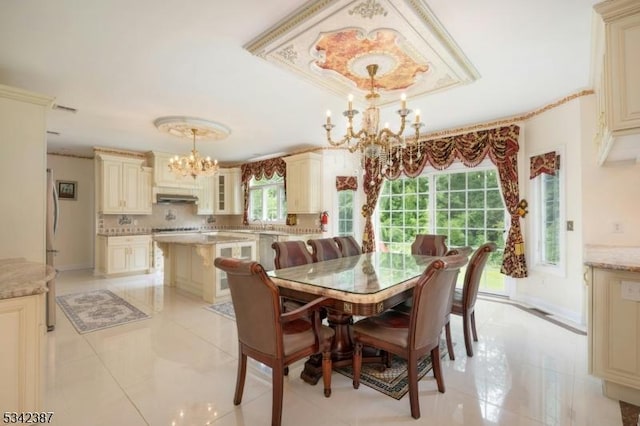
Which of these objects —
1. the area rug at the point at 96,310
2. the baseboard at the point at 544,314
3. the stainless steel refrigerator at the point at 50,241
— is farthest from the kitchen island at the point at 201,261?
the baseboard at the point at 544,314

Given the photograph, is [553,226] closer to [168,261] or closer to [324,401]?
[324,401]

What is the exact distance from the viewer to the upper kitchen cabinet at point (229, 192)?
299 inches

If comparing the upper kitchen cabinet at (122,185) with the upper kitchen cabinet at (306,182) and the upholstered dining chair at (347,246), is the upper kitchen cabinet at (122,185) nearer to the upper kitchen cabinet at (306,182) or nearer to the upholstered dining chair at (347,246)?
the upper kitchen cabinet at (306,182)

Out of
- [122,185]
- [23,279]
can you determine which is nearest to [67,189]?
[122,185]

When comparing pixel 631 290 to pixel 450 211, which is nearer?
pixel 631 290

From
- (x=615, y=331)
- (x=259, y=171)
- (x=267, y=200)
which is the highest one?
(x=259, y=171)

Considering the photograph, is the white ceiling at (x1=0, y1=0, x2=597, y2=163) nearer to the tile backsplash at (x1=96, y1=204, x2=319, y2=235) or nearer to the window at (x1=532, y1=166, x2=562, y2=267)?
the window at (x1=532, y1=166, x2=562, y2=267)

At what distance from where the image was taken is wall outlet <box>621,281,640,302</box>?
189cm

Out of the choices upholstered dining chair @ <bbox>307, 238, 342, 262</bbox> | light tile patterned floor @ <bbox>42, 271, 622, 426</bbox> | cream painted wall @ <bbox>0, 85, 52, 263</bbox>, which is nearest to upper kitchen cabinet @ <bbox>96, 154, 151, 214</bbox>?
light tile patterned floor @ <bbox>42, 271, 622, 426</bbox>

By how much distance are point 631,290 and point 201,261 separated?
14.9 ft

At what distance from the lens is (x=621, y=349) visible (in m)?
1.96

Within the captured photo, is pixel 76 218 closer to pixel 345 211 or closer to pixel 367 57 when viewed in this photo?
pixel 345 211

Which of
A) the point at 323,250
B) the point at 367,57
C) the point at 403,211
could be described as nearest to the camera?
the point at 367,57

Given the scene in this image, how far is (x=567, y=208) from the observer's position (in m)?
3.48
